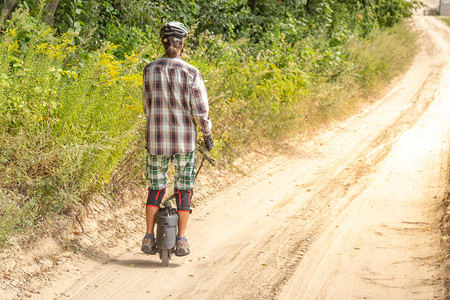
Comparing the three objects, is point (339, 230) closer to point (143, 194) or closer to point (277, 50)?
point (143, 194)

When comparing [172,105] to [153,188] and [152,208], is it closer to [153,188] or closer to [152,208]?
[153,188]

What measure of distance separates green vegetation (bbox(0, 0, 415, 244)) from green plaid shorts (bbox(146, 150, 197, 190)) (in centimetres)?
41

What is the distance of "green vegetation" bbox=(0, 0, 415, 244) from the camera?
4520 mm

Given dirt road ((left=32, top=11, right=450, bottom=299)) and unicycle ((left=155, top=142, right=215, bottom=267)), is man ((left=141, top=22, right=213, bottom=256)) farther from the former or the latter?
dirt road ((left=32, top=11, right=450, bottom=299))

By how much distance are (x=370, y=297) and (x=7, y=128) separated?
336 centimetres

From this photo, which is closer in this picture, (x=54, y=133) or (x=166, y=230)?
(x=166, y=230)

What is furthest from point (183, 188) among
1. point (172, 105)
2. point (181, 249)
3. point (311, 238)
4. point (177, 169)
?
point (311, 238)

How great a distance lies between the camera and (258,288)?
4188 mm

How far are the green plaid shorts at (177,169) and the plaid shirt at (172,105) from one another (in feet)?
0.36

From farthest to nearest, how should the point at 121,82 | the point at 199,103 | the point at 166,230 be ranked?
the point at 121,82 → the point at 166,230 → the point at 199,103

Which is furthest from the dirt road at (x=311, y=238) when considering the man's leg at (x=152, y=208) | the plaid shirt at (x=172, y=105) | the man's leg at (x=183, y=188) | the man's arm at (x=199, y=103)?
the man's arm at (x=199, y=103)

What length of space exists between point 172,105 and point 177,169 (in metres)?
0.58

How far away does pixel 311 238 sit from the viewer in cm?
538

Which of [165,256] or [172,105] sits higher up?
[172,105]
